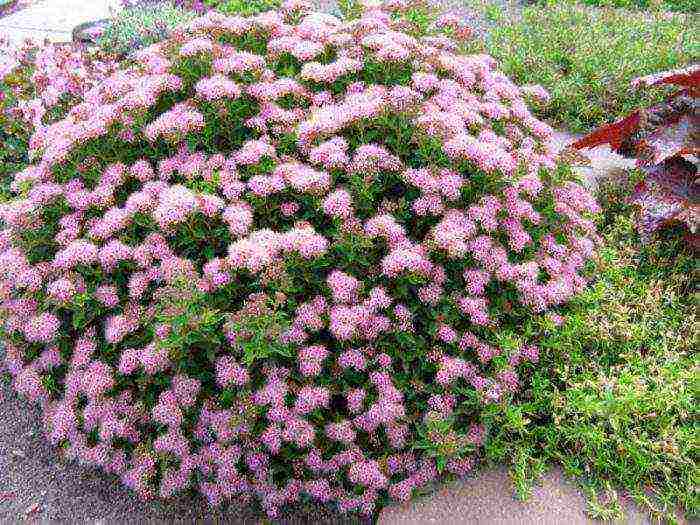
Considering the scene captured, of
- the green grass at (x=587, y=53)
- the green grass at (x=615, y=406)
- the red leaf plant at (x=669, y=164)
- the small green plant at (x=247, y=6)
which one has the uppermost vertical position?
the red leaf plant at (x=669, y=164)

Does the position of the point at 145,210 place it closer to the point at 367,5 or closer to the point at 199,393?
the point at 199,393

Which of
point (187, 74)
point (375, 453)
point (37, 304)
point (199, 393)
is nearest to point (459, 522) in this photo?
point (375, 453)

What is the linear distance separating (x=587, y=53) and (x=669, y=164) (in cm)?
266

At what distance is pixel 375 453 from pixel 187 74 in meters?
1.88

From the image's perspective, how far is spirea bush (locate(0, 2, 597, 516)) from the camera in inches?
94.0

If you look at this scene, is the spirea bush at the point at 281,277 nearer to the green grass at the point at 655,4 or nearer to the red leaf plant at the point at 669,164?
the red leaf plant at the point at 669,164

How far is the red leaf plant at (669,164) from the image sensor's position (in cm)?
348

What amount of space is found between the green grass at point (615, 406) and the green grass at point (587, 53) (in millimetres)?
2216

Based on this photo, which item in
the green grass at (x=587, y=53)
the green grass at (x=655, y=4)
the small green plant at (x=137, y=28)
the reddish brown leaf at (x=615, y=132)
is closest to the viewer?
the reddish brown leaf at (x=615, y=132)

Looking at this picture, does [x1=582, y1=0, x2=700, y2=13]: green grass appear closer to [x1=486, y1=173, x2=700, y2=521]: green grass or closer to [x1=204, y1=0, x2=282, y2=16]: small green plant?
[x1=204, y1=0, x2=282, y2=16]: small green plant

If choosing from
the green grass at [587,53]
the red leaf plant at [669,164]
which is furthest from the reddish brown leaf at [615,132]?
the green grass at [587,53]

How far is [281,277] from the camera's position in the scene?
2227mm

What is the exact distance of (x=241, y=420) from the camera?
239cm

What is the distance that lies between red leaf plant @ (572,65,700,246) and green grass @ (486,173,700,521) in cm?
52
